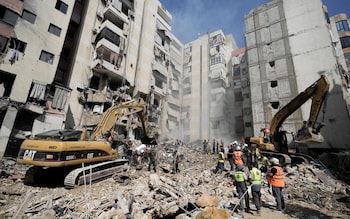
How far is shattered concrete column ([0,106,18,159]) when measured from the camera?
41.1 feet

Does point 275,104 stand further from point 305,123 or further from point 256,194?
point 256,194

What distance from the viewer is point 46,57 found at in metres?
15.8

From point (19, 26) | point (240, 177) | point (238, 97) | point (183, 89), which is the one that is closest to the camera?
point (240, 177)

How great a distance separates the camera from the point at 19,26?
1434 centimetres

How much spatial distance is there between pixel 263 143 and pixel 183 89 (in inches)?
1241

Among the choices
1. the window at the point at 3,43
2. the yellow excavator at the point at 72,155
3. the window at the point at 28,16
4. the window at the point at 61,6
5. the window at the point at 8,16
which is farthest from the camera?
the window at the point at 61,6

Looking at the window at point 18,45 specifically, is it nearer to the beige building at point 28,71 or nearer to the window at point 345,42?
the beige building at point 28,71

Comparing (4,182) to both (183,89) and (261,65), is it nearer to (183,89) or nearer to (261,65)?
(261,65)

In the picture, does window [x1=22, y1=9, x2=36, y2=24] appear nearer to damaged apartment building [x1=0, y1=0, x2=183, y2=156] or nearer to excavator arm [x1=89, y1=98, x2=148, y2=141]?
damaged apartment building [x1=0, y1=0, x2=183, y2=156]

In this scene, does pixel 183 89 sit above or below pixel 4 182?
above

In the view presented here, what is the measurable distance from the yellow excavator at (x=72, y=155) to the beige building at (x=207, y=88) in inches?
1070

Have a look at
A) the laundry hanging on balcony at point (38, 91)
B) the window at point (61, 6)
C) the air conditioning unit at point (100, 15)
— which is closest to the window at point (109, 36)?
the air conditioning unit at point (100, 15)

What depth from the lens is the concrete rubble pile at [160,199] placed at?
4.38 metres

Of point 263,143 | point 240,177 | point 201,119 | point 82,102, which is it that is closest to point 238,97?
point 201,119
